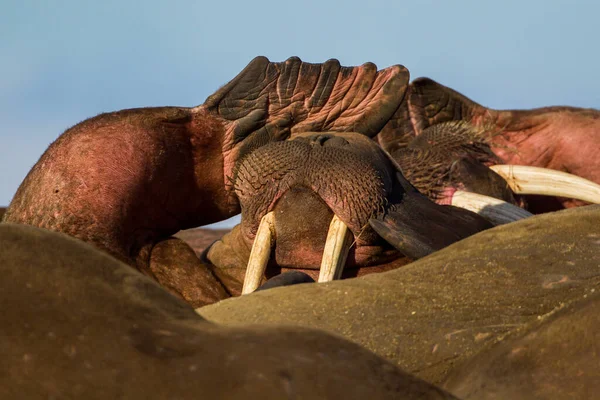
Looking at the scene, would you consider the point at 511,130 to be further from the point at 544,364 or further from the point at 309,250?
the point at 544,364

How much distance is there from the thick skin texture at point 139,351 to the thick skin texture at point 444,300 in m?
0.81

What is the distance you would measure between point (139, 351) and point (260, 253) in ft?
9.00

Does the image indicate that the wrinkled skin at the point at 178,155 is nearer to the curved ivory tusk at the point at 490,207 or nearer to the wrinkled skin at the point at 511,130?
the curved ivory tusk at the point at 490,207

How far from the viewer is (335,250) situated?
14.5 feet

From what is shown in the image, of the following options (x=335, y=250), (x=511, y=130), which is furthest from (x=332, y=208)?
(x=511, y=130)

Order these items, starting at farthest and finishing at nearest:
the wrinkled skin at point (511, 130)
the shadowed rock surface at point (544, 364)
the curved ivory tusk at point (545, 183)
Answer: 1. the wrinkled skin at point (511, 130)
2. the curved ivory tusk at point (545, 183)
3. the shadowed rock surface at point (544, 364)

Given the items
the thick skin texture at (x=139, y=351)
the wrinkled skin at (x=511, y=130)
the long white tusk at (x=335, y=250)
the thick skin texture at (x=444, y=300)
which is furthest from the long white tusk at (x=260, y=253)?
the thick skin texture at (x=139, y=351)

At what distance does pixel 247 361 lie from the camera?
1786 mm

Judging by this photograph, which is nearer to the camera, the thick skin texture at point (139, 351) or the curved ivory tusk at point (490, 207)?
the thick skin texture at point (139, 351)

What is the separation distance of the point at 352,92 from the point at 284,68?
36 centimetres

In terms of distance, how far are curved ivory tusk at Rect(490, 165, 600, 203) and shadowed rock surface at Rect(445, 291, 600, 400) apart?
13.4ft

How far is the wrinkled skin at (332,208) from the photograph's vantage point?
4.48m

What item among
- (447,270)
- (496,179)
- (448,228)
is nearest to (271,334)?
(447,270)

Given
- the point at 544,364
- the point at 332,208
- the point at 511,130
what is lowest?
the point at 544,364
